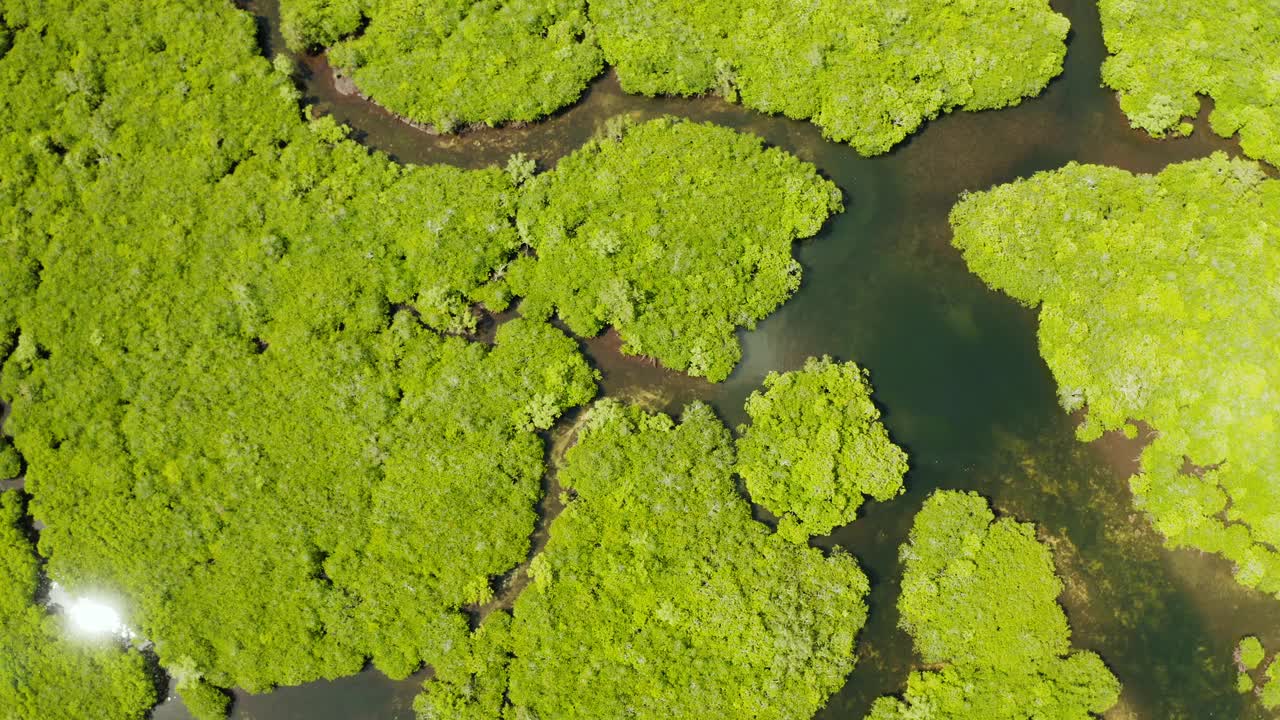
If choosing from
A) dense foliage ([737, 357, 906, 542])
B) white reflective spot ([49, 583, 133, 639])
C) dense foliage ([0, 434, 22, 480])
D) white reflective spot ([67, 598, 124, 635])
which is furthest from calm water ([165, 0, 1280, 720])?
dense foliage ([0, 434, 22, 480])

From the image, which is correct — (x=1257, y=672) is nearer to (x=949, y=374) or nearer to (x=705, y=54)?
(x=949, y=374)

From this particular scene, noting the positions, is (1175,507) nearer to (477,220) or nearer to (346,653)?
(477,220)

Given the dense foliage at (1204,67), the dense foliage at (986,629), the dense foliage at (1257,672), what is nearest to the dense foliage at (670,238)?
the dense foliage at (986,629)

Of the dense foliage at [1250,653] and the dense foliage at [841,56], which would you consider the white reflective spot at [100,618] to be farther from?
the dense foliage at [1250,653]

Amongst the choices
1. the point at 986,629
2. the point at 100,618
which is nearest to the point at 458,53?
the point at 100,618

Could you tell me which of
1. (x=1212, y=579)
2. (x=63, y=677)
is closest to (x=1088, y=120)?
(x=1212, y=579)

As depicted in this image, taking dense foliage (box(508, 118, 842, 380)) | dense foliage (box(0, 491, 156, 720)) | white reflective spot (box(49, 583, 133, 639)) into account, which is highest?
dense foliage (box(508, 118, 842, 380))

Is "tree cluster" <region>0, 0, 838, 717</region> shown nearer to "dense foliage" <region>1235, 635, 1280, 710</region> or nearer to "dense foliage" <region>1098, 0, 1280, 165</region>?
"dense foliage" <region>1098, 0, 1280, 165</region>
